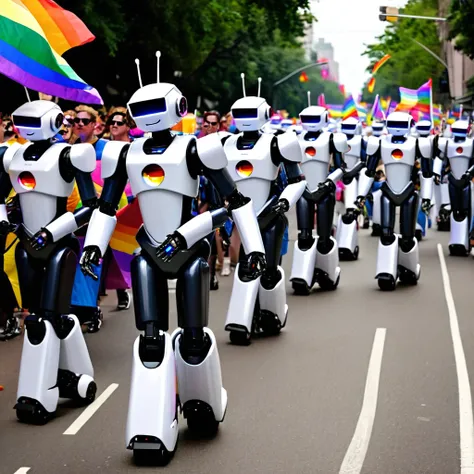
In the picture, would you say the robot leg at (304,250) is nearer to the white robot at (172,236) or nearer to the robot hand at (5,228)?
the robot hand at (5,228)

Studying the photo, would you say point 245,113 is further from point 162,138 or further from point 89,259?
point 89,259

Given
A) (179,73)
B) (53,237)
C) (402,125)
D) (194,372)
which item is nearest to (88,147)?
(53,237)

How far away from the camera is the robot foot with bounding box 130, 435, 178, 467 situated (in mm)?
6648

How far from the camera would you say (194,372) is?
23.5ft

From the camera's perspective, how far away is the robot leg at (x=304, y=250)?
13539 mm

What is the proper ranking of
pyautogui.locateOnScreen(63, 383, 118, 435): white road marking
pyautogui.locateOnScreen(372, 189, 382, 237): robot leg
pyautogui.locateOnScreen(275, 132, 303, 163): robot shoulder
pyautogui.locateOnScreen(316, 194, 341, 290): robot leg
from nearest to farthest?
pyautogui.locateOnScreen(63, 383, 118, 435): white road marking < pyautogui.locateOnScreen(275, 132, 303, 163): robot shoulder < pyautogui.locateOnScreen(316, 194, 341, 290): robot leg < pyautogui.locateOnScreen(372, 189, 382, 237): robot leg

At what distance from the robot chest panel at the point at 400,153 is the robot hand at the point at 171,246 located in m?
7.61

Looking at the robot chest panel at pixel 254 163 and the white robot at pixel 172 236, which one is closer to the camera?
the white robot at pixel 172 236

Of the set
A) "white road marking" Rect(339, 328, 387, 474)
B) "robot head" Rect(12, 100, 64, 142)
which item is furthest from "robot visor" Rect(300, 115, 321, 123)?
"robot head" Rect(12, 100, 64, 142)

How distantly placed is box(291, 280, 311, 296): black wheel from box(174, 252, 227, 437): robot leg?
650cm

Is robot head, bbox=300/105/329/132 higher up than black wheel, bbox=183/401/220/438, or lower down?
higher up

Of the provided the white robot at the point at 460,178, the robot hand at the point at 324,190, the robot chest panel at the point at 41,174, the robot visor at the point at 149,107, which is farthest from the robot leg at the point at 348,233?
the robot visor at the point at 149,107

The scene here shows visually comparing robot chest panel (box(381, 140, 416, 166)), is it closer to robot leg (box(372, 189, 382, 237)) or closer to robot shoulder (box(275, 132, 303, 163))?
robot shoulder (box(275, 132, 303, 163))

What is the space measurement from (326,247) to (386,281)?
33.4 inches
